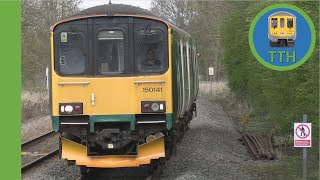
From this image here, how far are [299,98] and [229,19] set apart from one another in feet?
49.1

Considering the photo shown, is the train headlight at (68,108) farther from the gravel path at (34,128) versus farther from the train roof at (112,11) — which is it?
the gravel path at (34,128)

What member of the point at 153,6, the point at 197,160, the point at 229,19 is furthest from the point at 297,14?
the point at 153,6

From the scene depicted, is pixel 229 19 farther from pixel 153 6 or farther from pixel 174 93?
pixel 153 6

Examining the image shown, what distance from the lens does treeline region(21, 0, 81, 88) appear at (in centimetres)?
2530

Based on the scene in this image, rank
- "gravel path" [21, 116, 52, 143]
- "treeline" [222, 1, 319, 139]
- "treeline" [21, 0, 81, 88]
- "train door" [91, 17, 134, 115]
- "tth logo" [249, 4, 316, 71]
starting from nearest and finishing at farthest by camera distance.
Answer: "tth logo" [249, 4, 316, 71], "train door" [91, 17, 134, 115], "treeline" [222, 1, 319, 139], "gravel path" [21, 116, 52, 143], "treeline" [21, 0, 81, 88]

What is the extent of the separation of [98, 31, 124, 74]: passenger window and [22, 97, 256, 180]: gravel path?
217cm

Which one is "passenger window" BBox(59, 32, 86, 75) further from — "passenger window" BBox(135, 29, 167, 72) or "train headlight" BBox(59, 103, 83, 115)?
"passenger window" BBox(135, 29, 167, 72)

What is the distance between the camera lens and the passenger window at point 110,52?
31.4 ft

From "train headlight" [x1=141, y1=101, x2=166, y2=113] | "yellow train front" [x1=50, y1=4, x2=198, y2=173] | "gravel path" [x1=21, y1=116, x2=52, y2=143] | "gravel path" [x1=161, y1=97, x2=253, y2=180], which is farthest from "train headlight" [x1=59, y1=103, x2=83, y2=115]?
"gravel path" [x1=21, y1=116, x2=52, y2=143]

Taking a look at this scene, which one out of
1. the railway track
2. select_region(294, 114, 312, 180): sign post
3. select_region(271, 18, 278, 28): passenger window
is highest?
select_region(271, 18, 278, 28): passenger window

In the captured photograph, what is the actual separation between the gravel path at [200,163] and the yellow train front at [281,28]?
314 centimetres

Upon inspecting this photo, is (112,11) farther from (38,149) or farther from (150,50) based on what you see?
(38,149)

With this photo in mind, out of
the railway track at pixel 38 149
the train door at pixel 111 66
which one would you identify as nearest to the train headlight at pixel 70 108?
the train door at pixel 111 66

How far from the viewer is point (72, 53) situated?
9.66 m
